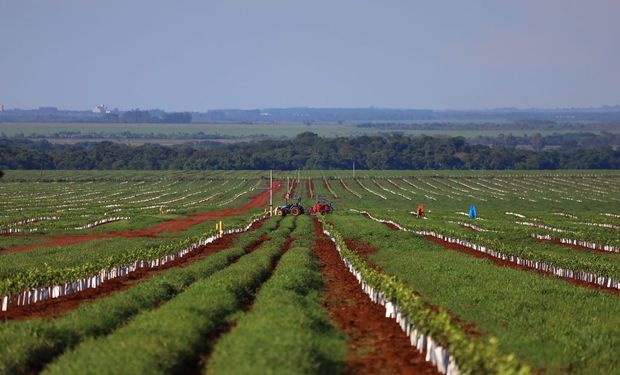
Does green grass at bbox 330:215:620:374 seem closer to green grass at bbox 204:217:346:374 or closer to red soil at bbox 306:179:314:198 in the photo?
green grass at bbox 204:217:346:374

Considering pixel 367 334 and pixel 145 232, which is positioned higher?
pixel 367 334

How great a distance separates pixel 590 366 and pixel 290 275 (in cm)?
1209

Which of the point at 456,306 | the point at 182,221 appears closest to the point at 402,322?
the point at 456,306

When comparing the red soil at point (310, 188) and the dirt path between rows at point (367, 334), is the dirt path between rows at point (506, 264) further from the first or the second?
the red soil at point (310, 188)

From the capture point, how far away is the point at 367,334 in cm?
1878

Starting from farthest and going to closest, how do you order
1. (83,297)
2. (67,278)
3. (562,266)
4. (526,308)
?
1. (562,266)
2. (67,278)
3. (83,297)
4. (526,308)

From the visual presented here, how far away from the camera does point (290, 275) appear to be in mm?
26562

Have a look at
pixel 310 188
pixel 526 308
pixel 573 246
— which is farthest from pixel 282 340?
pixel 310 188

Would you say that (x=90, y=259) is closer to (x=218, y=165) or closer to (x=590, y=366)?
(x=590, y=366)

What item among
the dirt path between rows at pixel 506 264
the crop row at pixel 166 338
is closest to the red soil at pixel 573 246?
the dirt path between rows at pixel 506 264

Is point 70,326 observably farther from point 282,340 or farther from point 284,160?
point 284,160

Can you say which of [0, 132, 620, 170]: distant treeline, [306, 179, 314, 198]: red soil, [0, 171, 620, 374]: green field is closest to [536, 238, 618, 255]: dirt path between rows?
[0, 171, 620, 374]: green field

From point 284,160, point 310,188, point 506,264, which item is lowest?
point 284,160

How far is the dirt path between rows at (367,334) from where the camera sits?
15523mm
